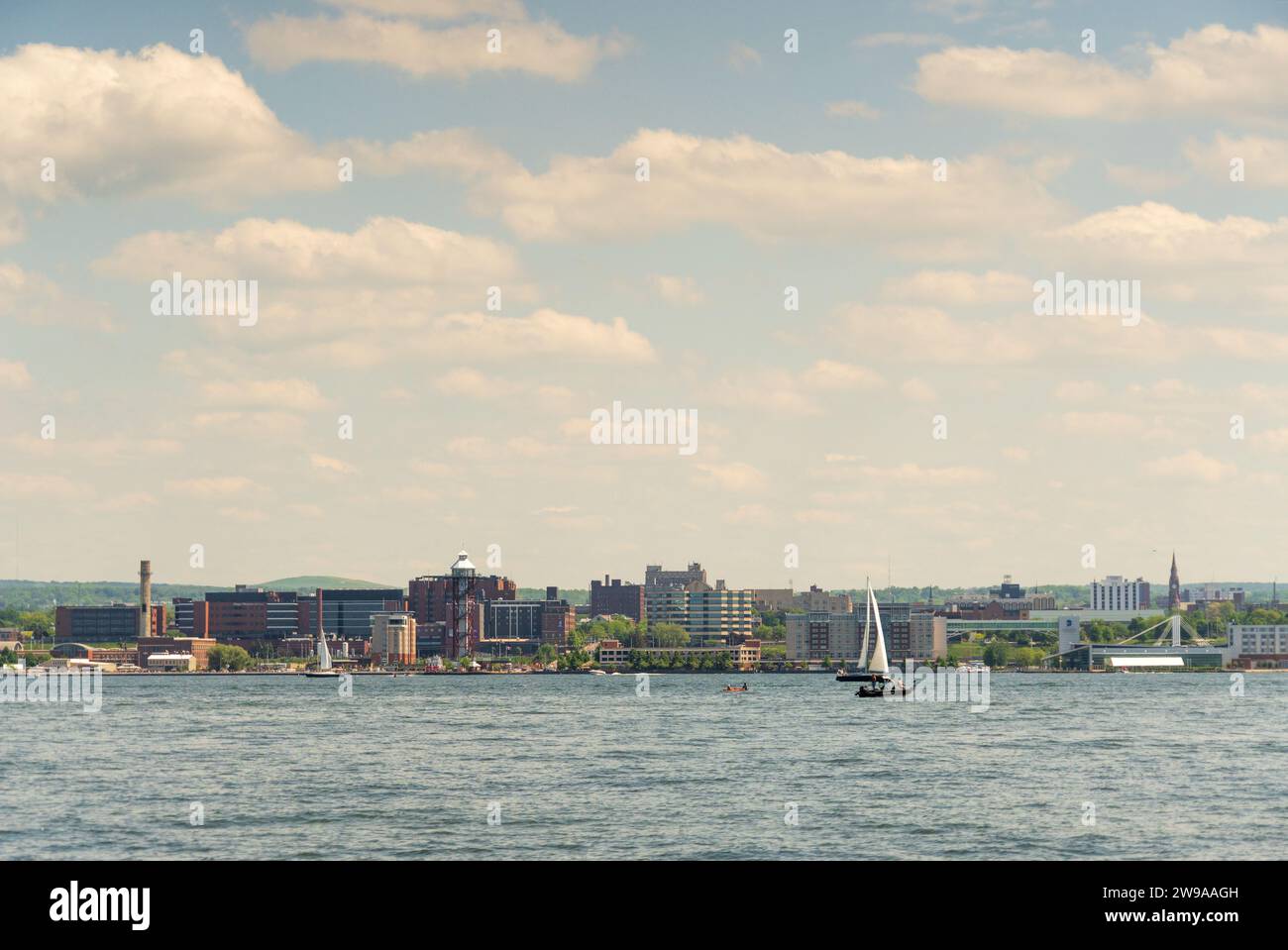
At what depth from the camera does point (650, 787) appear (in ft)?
193

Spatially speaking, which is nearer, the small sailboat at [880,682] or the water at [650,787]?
the water at [650,787]

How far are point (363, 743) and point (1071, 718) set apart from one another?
191 ft

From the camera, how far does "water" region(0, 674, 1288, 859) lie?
Result: 4316 cm

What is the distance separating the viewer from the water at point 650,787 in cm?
4316

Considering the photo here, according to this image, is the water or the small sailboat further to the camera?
the small sailboat

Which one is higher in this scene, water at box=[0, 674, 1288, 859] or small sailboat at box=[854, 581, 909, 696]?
water at box=[0, 674, 1288, 859]

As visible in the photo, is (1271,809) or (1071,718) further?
(1071,718)

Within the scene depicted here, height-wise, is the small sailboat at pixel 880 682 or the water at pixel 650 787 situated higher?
the water at pixel 650 787

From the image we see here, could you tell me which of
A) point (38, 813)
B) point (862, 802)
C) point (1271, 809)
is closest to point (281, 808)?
point (38, 813)
